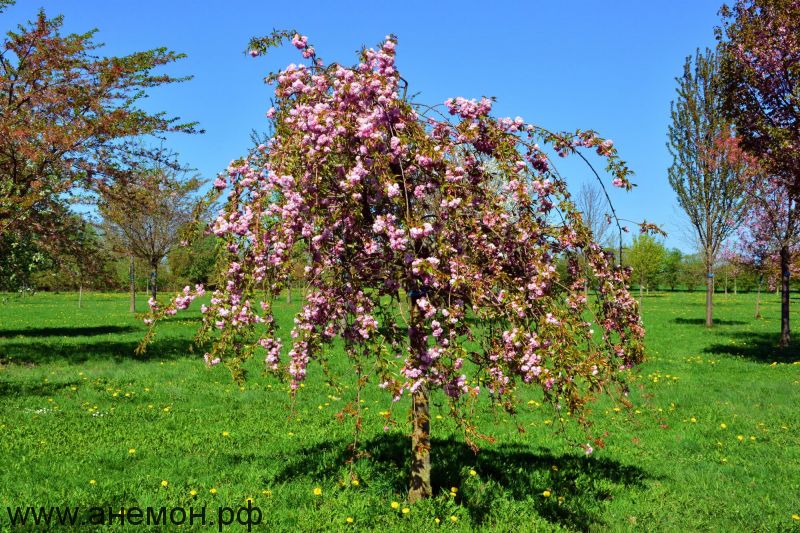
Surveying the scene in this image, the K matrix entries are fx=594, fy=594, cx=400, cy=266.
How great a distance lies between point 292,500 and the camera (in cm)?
610

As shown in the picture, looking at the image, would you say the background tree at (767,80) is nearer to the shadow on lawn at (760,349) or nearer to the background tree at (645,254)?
the shadow on lawn at (760,349)

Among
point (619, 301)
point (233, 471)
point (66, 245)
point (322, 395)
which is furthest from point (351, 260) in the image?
point (66, 245)

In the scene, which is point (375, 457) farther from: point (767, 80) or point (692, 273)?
point (692, 273)

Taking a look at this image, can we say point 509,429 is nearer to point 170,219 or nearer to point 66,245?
point 66,245

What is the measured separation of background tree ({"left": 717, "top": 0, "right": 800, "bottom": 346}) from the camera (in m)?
14.5

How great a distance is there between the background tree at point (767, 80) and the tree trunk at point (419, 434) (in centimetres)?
1317

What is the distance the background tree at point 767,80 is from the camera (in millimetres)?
14531

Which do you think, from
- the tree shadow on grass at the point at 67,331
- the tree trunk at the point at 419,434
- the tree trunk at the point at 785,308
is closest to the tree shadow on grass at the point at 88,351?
the tree shadow on grass at the point at 67,331

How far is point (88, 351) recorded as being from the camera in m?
17.7

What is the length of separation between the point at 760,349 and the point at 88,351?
21.0 m

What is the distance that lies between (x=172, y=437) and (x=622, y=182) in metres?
6.86

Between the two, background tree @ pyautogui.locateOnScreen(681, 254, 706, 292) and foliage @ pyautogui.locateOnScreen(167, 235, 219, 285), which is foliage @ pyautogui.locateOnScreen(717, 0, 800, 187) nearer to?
foliage @ pyautogui.locateOnScreen(167, 235, 219, 285)

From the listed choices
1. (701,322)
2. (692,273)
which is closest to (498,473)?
(701,322)

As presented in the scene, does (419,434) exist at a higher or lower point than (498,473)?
higher
